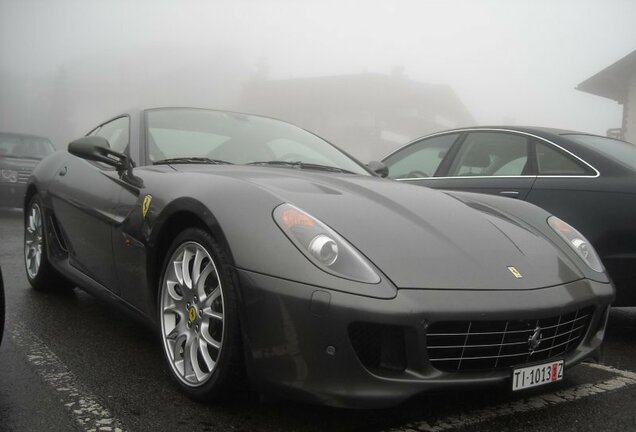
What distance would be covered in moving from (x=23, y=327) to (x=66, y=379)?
0.99 m

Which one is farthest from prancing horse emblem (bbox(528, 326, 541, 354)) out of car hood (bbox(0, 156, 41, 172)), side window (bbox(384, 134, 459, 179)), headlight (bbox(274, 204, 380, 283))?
car hood (bbox(0, 156, 41, 172))

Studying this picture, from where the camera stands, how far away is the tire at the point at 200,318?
2.15 metres

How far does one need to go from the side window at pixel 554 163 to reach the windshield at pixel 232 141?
1295 mm

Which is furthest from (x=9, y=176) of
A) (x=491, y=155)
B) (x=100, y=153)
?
(x=491, y=155)

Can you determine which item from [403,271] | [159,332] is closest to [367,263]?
[403,271]

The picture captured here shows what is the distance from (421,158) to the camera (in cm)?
515

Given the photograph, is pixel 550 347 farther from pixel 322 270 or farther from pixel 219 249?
pixel 219 249

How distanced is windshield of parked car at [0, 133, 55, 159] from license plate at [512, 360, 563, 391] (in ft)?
38.4

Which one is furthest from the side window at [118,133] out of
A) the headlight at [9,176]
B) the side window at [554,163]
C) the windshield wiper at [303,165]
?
the headlight at [9,176]

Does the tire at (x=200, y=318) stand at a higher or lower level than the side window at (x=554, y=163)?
lower

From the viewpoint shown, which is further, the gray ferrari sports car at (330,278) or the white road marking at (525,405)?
the white road marking at (525,405)

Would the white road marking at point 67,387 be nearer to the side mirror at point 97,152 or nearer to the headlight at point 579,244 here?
the side mirror at point 97,152

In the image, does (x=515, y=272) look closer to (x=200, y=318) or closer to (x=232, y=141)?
(x=200, y=318)

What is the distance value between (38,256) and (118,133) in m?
1.15
